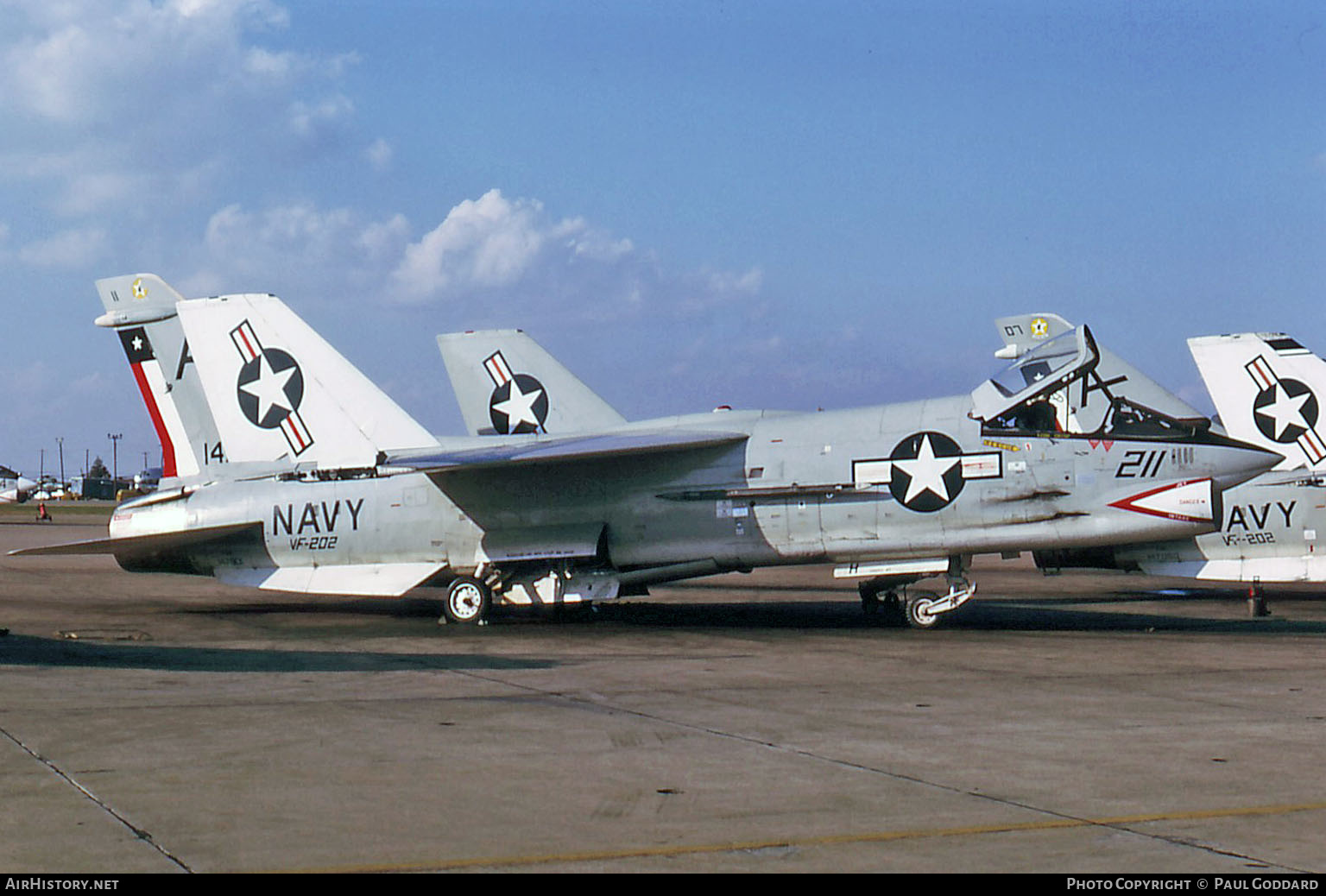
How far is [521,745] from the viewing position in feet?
29.2

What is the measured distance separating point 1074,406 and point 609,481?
20.8 feet

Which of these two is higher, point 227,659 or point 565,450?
point 565,450

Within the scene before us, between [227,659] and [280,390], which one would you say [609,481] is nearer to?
[280,390]

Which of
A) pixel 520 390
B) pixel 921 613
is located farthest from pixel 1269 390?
pixel 520 390

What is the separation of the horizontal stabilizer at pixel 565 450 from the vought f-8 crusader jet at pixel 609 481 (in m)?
0.05

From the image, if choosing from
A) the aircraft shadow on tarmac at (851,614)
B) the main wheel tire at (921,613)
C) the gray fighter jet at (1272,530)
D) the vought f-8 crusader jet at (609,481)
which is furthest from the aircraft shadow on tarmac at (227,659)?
the gray fighter jet at (1272,530)

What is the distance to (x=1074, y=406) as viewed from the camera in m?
18.0

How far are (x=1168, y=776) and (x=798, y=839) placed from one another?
274cm

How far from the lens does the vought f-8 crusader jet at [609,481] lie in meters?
17.9

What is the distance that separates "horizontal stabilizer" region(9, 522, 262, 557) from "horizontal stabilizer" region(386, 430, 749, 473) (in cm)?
267

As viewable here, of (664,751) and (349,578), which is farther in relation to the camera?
(349,578)

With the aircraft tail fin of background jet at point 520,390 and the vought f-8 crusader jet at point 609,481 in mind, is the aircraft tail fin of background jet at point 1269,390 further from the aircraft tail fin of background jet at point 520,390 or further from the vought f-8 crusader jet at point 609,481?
the aircraft tail fin of background jet at point 520,390

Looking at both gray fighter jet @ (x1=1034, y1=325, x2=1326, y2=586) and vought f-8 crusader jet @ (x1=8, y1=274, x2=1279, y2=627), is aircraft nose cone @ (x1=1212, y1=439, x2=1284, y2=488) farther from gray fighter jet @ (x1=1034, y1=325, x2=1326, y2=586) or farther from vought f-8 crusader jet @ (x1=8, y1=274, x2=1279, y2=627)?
gray fighter jet @ (x1=1034, y1=325, x2=1326, y2=586)
